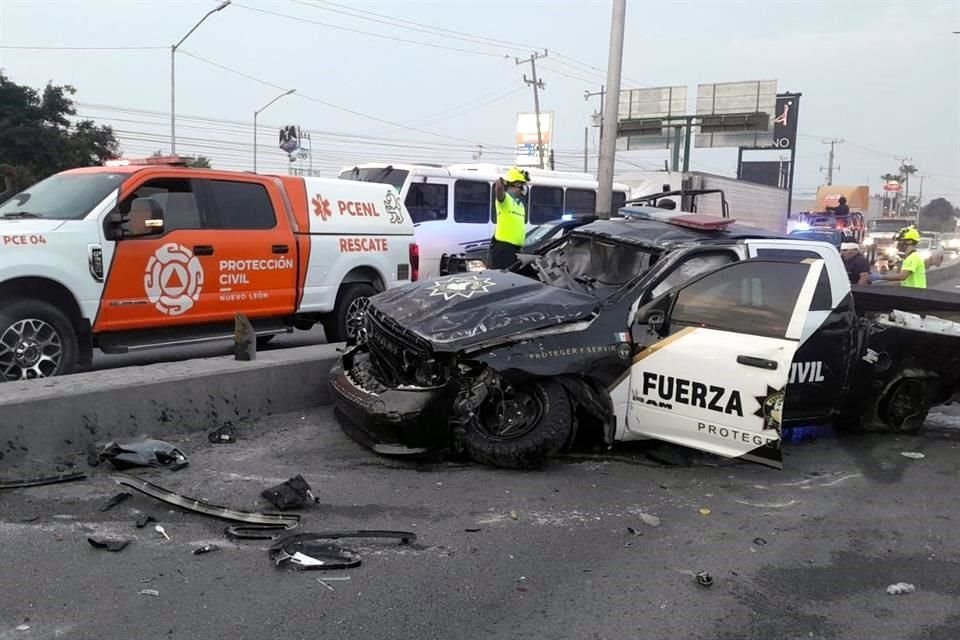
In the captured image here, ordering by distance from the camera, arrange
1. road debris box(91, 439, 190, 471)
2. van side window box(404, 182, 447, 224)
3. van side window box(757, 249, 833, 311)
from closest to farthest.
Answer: road debris box(91, 439, 190, 471), van side window box(757, 249, 833, 311), van side window box(404, 182, 447, 224)

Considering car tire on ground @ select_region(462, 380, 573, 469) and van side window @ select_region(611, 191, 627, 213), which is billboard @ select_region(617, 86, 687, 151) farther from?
car tire on ground @ select_region(462, 380, 573, 469)

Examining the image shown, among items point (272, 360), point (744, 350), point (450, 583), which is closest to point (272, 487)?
point (450, 583)

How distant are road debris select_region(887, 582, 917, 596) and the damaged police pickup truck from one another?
127cm

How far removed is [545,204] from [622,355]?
13612 mm

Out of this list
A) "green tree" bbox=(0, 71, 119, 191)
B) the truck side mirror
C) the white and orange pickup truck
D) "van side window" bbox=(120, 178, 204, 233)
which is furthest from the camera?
"green tree" bbox=(0, 71, 119, 191)

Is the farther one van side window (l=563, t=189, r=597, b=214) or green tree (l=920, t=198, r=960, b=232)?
green tree (l=920, t=198, r=960, b=232)

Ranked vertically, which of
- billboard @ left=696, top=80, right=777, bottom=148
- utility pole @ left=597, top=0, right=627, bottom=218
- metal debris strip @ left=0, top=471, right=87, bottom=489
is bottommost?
metal debris strip @ left=0, top=471, right=87, bottom=489

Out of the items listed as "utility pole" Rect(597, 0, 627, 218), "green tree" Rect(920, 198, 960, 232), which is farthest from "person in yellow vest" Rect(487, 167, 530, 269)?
"green tree" Rect(920, 198, 960, 232)

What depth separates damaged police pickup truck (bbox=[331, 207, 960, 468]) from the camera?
4941mm

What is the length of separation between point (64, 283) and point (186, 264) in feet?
3.48

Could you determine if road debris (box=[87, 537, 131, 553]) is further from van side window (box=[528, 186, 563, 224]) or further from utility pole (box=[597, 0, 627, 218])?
van side window (box=[528, 186, 563, 224])

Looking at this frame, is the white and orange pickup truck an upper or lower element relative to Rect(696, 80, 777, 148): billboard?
lower

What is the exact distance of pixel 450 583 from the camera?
11.7 ft

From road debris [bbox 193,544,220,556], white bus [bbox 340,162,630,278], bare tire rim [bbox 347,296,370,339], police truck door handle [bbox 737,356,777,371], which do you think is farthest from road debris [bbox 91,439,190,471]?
white bus [bbox 340,162,630,278]
